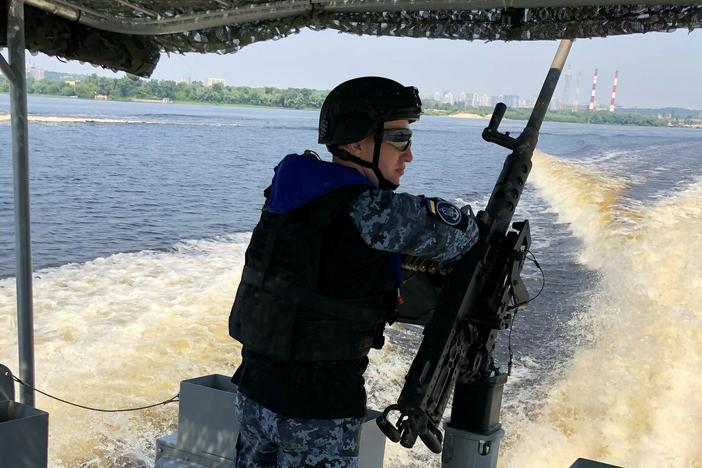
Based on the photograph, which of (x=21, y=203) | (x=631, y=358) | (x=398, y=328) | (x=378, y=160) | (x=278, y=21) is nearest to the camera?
(x=378, y=160)

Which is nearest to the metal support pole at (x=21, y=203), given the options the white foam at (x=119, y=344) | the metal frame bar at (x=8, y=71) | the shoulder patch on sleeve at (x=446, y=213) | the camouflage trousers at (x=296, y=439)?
the metal frame bar at (x=8, y=71)

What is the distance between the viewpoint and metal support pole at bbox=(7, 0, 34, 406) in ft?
9.21

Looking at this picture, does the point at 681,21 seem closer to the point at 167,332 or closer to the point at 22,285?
the point at 22,285

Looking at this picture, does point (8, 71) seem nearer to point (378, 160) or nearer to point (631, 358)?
point (378, 160)

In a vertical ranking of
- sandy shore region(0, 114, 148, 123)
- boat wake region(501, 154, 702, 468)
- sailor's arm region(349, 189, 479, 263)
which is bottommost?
boat wake region(501, 154, 702, 468)

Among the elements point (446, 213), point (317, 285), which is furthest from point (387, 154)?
point (317, 285)

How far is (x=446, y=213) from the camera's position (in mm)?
1459

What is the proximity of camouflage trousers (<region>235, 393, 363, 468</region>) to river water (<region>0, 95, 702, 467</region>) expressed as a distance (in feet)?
15.4

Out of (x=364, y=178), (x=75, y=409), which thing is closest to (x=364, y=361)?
(x=364, y=178)

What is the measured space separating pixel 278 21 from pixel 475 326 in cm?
166

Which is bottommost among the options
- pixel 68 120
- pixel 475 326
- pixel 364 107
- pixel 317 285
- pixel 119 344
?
pixel 119 344

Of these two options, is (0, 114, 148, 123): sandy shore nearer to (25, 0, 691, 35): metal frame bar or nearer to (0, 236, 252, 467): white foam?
(0, 236, 252, 467): white foam

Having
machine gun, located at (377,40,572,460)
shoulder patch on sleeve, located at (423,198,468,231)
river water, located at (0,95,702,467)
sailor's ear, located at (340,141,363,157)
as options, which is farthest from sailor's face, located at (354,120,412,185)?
river water, located at (0,95,702,467)

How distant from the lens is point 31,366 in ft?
9.51
